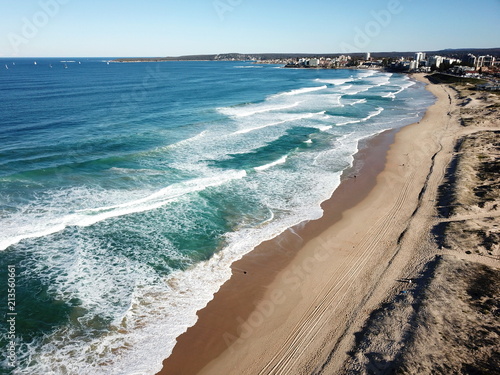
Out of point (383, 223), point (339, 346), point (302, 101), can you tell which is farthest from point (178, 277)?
point (302, 101)

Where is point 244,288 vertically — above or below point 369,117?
below

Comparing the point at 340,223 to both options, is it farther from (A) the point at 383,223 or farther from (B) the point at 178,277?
(B) the point at 178,277

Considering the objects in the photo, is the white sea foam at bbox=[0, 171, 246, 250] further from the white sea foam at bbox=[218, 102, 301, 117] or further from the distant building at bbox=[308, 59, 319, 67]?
the distant building at bbox=[308, 59, 319, 67]

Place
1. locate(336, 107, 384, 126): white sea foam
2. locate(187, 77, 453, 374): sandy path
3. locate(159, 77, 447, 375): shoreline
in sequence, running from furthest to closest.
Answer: locate(336, 107, 384, 126): white sea foam, locate(159, 77, 447, 375): shoreline, locate(187, 77, 453, 374): sandy path

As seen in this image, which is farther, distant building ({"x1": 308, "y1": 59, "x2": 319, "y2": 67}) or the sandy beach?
distant building ({"x1": 308, "y1": 59, "x2": 319, "y2": 67})

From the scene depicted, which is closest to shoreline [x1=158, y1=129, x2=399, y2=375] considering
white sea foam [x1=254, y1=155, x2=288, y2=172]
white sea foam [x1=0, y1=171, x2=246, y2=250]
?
white sea foam [x1=254, y1=155, x2=288, y2=172]

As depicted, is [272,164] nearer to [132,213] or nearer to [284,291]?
[132,213]

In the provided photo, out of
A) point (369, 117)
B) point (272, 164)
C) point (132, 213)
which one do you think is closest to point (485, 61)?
point (369, 117)
